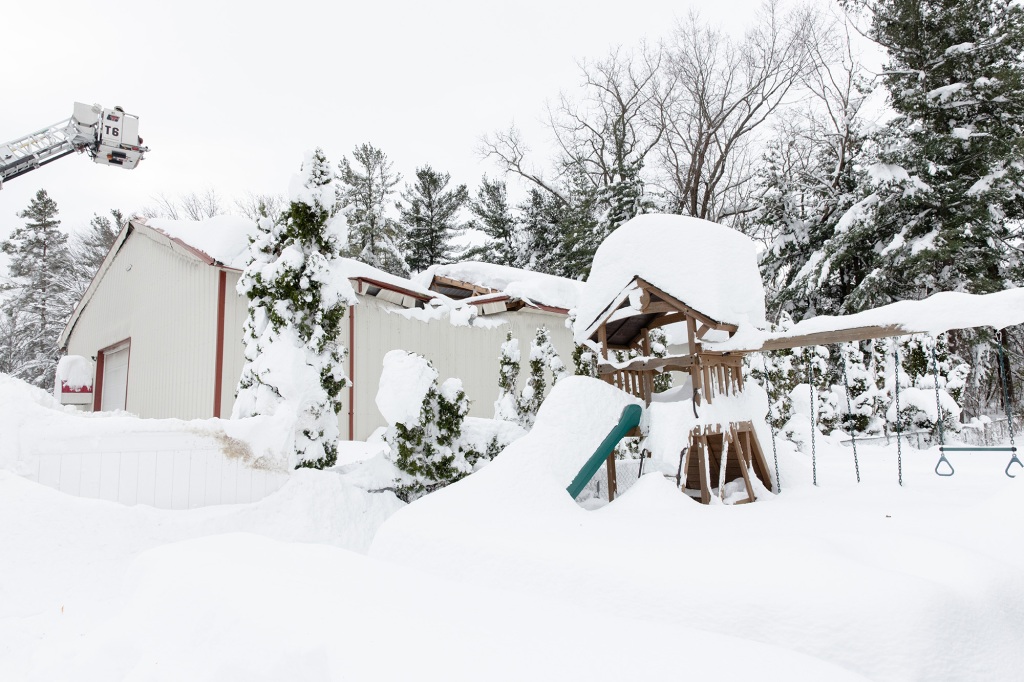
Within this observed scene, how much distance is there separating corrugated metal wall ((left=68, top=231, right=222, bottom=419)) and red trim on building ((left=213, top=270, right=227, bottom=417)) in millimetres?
93

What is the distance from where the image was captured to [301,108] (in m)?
21.9

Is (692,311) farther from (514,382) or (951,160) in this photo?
(951,160)

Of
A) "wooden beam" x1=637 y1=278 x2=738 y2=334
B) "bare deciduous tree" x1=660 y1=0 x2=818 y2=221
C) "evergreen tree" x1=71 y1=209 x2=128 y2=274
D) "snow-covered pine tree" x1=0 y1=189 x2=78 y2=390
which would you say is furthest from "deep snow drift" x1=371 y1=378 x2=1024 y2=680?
"evergreen tree" x1=71 y1=209 x2=128 y2=274

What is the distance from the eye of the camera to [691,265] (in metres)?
5.42

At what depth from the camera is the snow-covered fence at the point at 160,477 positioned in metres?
5.15

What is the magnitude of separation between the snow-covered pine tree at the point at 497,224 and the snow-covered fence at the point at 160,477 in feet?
68.5

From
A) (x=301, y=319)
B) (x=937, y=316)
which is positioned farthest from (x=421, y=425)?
(x=937, y=316)

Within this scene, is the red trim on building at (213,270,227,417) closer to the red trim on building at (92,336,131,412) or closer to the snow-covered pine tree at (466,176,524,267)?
the red trim on building at (92,336,131,412)

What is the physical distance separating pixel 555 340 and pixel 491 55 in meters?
11.1

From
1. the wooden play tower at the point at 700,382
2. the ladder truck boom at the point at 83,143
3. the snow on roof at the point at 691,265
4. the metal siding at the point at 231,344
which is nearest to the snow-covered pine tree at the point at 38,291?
the ladder truck boom at the point at 83,143

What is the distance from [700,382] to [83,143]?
13558mm

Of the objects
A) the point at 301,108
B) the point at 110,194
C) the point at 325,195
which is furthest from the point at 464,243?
the point at 325,195

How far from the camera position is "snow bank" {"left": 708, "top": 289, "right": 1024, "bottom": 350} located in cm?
405

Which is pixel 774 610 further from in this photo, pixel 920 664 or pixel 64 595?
pixel 64 595
